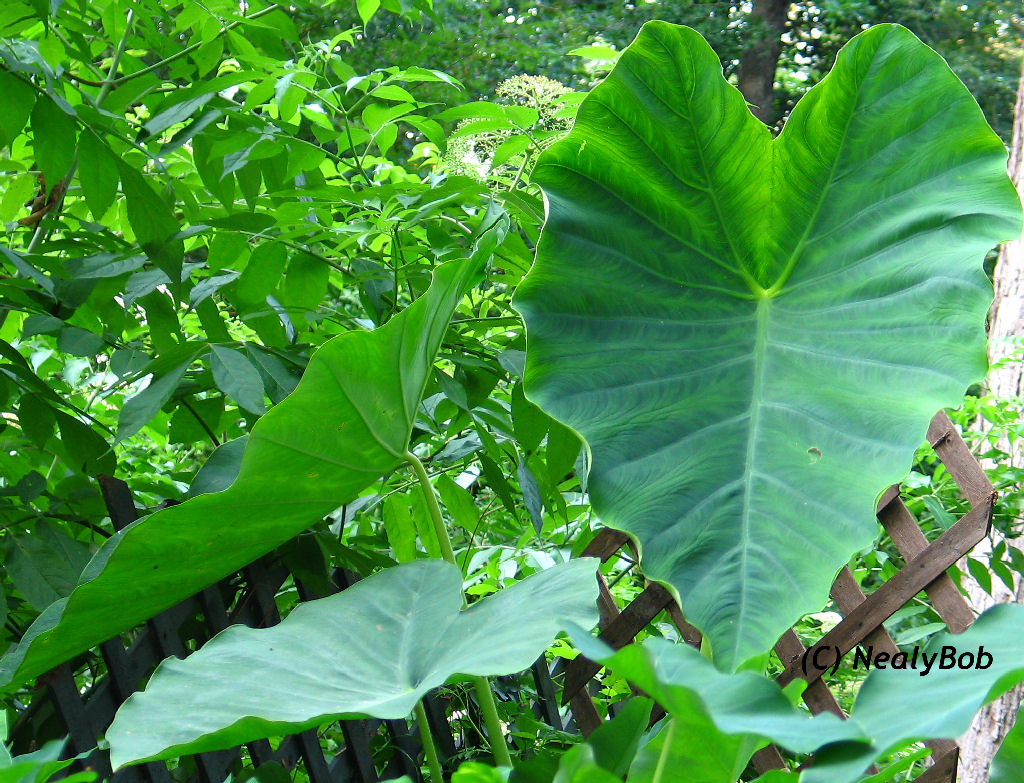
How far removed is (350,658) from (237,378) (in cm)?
34

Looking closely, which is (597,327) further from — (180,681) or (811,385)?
(180,681)

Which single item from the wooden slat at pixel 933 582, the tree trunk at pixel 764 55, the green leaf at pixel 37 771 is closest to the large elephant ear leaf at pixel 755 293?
the green leaf at pixel 37 771

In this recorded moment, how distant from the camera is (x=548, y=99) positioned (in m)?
1.08

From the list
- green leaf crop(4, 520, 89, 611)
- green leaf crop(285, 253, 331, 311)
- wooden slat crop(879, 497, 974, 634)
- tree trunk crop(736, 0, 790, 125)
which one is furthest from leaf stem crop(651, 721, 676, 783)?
tree trunk crop(736, 0, 790, 125)

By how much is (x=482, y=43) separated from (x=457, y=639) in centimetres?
598

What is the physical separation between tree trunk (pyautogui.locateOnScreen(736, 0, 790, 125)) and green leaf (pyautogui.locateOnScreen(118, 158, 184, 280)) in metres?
6.64

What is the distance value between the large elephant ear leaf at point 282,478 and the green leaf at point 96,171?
47 cm

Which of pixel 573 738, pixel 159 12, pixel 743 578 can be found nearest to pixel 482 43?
pixel 159 12

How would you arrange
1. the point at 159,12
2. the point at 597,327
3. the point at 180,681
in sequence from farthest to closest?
1. the point at 159,12
2. the point at 597,327
3. the point at 180,681

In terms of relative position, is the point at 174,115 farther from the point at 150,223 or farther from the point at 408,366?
the point at 408,366

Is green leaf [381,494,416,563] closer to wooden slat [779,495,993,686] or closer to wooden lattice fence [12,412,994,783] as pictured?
wooden lattice fence [12,412,994,783]

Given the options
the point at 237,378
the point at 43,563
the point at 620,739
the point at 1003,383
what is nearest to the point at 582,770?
the point at 620,739

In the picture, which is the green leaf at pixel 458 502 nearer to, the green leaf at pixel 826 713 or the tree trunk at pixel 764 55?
the green leaf at pixel 826 713

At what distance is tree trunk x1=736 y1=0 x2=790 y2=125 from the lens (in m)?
6.98
